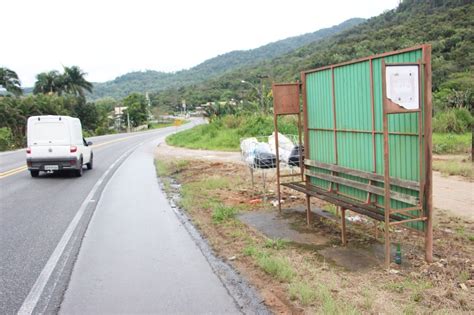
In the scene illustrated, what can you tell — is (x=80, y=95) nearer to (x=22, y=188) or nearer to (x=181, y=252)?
(x=22, y=188)

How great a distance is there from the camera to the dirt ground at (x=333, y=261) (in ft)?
15.4

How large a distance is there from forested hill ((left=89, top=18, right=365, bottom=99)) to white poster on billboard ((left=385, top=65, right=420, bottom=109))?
396 feet

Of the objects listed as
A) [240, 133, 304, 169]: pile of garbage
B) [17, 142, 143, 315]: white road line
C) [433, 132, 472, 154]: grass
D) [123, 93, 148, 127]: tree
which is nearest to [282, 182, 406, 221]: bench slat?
[240, 133, 304, 169]: pile of garbage

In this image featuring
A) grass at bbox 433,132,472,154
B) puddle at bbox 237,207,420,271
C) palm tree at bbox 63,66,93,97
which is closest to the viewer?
puddle at bbox 237,207,420,271

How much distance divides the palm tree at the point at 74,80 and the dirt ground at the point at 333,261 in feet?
261

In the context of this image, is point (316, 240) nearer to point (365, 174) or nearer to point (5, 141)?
point (365, 174)

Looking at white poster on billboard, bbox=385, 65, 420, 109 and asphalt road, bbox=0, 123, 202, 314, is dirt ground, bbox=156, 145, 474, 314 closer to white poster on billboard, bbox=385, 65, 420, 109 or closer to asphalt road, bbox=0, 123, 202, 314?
white poster on billboard, bbox=385, 65, 420, 109

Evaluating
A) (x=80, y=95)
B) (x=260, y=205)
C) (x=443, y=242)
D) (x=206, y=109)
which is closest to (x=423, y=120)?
(x=443, y=242)

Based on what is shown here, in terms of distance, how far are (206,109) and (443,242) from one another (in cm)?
3585

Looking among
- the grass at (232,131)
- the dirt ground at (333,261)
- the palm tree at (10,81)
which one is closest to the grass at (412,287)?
the dirt ground at (333,261)

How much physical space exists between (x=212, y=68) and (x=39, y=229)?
529 ft

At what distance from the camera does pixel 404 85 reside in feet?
17.9

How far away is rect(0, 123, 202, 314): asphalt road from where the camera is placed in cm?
546

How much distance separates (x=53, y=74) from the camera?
8244cm
